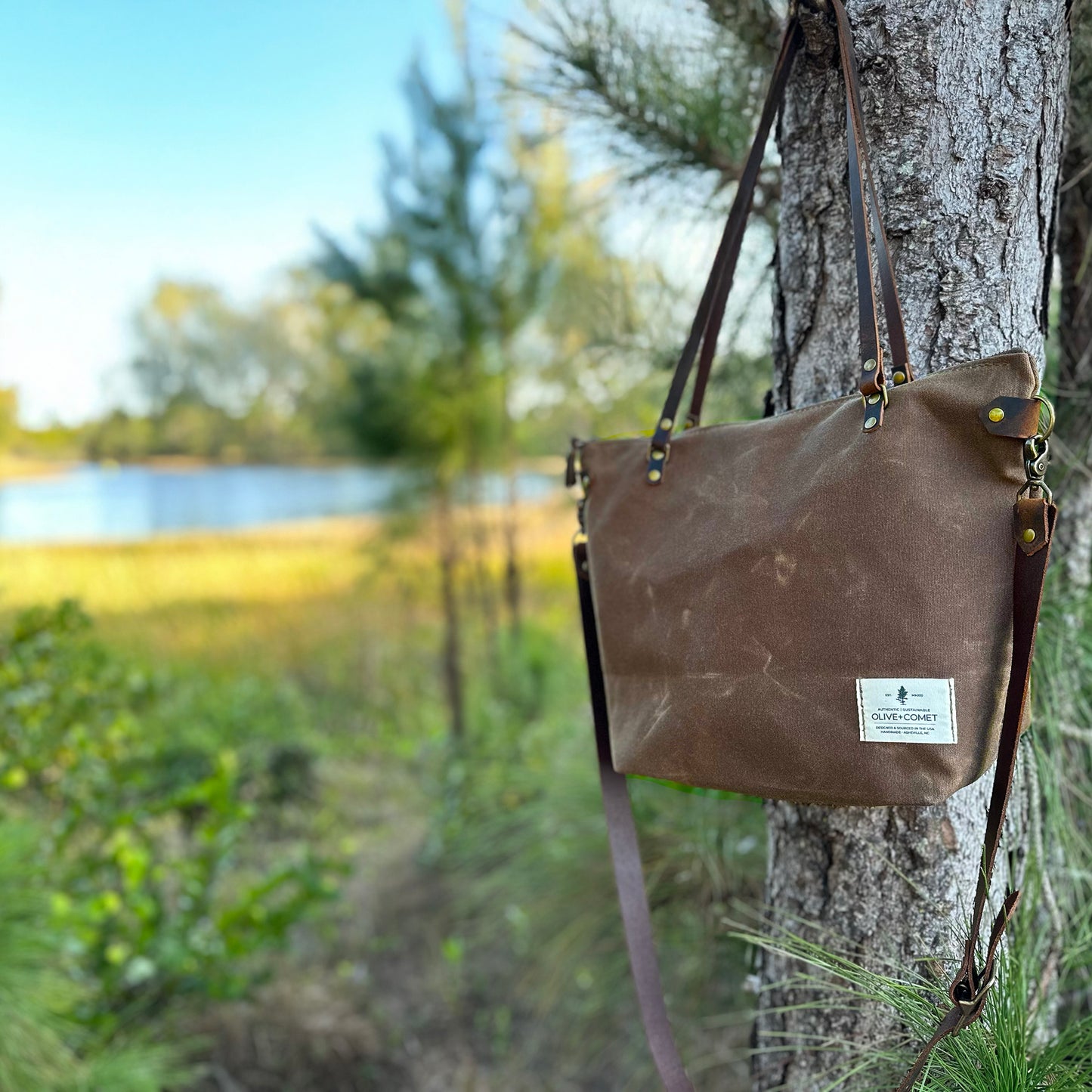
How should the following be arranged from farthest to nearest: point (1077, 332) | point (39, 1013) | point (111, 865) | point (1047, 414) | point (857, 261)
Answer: point (111, 865) → point (39, 1013) → point (1077, 332) → point (857, 261) → point (1047, 414)

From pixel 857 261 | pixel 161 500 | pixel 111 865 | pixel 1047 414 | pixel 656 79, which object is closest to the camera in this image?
pixel 1047 414

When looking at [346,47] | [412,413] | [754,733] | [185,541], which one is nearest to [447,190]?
[412,413]

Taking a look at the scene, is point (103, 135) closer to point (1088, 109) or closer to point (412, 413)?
point (412, 413)

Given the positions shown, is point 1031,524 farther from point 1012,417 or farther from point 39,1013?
point 39,1013

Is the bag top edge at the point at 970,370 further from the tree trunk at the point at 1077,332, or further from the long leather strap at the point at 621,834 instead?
the tree trunk at the point at 1077,332

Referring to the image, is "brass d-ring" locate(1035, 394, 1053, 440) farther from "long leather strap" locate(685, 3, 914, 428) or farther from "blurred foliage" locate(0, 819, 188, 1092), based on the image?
"blurred foliage" locate(0, 819, 188, 1092)

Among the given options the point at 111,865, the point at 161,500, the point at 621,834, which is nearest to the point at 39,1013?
the point at 111,865

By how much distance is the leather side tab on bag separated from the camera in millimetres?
541

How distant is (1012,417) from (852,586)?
16cm

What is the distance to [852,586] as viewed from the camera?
23.7 inches

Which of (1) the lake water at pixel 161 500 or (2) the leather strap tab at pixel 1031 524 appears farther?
(1) the lake water at pixel 161 500

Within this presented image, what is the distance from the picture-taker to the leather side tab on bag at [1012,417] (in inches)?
21.3

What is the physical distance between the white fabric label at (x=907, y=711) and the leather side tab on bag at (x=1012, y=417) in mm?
177

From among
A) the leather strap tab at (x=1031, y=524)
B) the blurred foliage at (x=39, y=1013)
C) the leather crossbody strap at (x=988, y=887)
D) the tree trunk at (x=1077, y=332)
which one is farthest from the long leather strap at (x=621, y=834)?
the blurred foliage at (x=39, y=1013)
